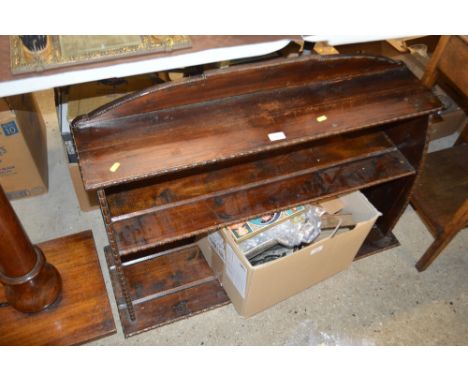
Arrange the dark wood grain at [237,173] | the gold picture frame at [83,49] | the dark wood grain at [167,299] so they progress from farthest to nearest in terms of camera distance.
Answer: the dark wood grain at [167,299] < the dark wood grain at [237,173] < the gold picture frame at [83,49]

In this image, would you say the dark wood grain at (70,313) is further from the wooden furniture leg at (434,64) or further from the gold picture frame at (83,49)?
the wooden furniture leg at (434,64)

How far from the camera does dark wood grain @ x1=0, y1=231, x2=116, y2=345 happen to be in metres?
1.63

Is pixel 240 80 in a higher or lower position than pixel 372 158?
higher

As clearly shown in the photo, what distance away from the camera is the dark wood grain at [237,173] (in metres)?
1.44

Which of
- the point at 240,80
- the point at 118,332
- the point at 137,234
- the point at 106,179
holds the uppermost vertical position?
the point at 240,80

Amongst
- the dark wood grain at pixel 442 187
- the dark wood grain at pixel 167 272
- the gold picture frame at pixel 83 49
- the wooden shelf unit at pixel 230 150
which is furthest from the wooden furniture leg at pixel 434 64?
the dark wood grain at pixel 167 272

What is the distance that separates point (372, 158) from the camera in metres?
1.67

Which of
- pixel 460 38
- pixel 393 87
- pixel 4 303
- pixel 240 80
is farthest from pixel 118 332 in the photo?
pixel 460 38

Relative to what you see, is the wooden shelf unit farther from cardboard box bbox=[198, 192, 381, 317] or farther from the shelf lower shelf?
cardboard box bbox=[198, 192, 381, 317]

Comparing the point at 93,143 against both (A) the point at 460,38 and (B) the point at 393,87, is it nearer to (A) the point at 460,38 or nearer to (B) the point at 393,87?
(B) the point at 393,87

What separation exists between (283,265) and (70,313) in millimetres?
838

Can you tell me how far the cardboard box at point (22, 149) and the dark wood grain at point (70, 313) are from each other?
33 cm

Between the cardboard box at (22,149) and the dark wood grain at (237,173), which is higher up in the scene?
the dark wood grain at (237,173)

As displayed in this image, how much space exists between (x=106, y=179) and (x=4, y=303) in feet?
2.86
